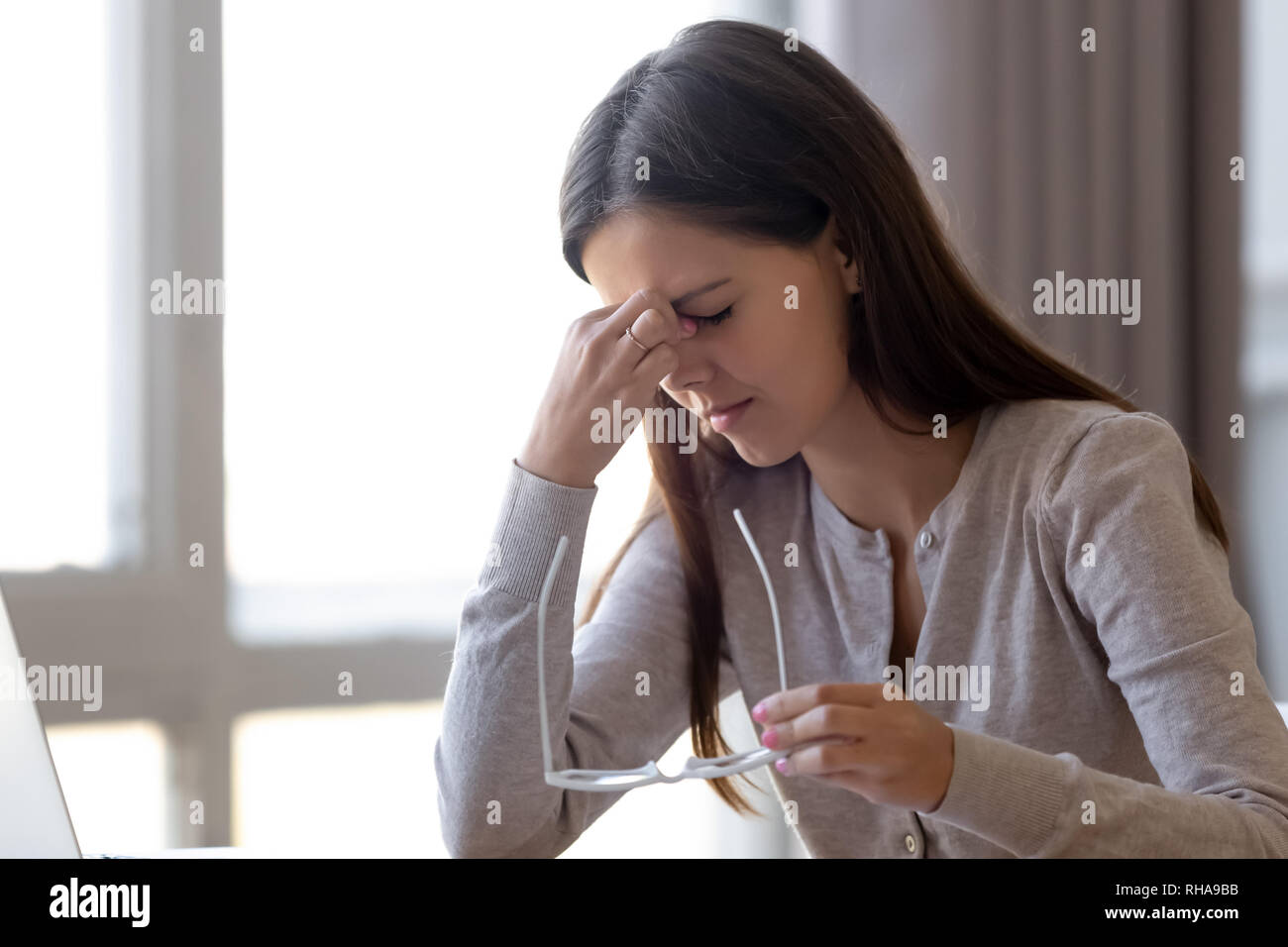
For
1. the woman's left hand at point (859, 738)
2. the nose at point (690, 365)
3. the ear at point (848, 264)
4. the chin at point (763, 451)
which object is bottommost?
the woman's left hand at point (859, 738)

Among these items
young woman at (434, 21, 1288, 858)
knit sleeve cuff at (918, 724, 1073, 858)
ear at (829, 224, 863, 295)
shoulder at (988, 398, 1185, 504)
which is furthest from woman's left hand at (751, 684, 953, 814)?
ear at (829, 224, 863, 295)

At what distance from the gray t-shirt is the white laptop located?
38cm

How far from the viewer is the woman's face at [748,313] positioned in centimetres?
91

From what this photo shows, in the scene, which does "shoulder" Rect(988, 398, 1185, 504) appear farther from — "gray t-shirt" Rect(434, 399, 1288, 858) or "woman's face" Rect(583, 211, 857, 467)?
"woman's face" Rect(583, 211, 857, 467)

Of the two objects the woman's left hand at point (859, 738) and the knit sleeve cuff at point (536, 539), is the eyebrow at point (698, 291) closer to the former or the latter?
the knit sleeve cuff at point (536, 539)

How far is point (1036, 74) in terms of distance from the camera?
1719 millimetres

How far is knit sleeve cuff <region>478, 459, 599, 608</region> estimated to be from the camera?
0.87 metres

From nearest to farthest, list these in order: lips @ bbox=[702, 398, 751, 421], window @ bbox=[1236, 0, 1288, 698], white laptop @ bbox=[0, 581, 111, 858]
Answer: white laptop @ bbox=[0, 581, 111, 858] < lips @ bbox=[702, 398, 751, 421] < window @ bbox=[1236, 0, 1288, 698]

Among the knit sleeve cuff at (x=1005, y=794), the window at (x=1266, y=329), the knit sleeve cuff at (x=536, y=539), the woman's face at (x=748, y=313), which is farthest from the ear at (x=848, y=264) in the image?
the window at (x=1266, y=329)

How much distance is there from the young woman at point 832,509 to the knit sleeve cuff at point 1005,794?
0.15 meters

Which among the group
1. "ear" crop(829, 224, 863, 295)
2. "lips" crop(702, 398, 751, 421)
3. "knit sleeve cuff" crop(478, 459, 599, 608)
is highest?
"ear" crop(829, 224, 863, 295)
